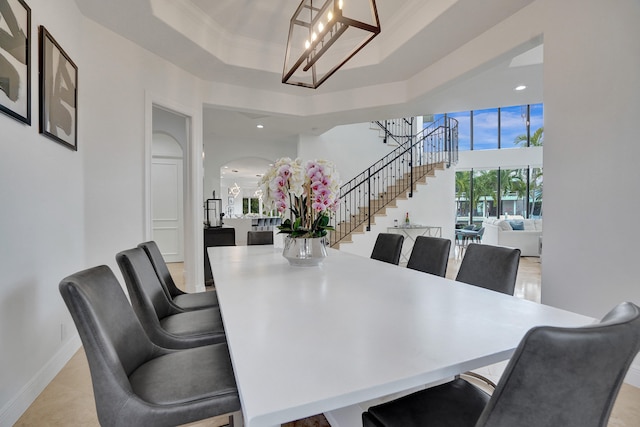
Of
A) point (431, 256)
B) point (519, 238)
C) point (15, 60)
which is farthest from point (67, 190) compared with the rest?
point (519, 238)

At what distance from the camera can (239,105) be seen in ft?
13.8

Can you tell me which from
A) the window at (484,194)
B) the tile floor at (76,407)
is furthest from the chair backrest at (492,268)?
the window at (484,194)

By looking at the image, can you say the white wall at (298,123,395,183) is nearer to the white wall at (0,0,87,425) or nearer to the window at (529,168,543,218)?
the white wall at (0,0,87,425)

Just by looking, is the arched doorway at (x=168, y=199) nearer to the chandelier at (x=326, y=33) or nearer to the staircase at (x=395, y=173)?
the staircase at (x=395, y=173)

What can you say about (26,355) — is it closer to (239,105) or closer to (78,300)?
(78,300)

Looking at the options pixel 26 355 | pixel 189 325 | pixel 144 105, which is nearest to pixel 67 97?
pixel 144 105

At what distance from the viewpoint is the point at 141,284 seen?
54.4 inches

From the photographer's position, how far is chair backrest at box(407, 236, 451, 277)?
2.00 m

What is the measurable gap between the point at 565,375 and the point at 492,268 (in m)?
1.21

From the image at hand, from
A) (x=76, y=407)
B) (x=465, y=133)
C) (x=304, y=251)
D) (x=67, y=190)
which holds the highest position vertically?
(x=465, y=133)

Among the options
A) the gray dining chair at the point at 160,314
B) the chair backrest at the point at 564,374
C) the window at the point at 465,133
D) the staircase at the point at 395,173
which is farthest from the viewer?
the window at the point at 465,133

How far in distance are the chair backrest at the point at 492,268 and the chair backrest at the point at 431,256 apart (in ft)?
0.51

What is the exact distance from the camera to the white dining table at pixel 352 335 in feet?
1.94

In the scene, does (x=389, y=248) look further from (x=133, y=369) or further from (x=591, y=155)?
(x=133, y=369)
